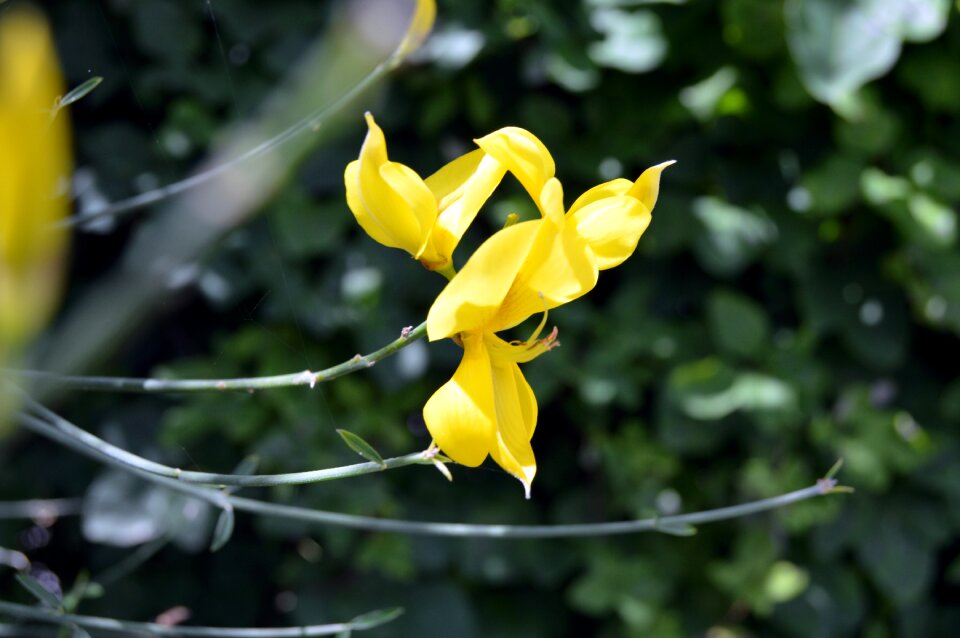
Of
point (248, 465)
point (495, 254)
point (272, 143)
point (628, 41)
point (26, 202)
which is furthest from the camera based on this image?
point (628, 41)

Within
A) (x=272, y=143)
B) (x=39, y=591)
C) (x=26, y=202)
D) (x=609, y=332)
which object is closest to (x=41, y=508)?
(x=609, y=332)

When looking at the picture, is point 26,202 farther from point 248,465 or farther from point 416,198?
point 248,465

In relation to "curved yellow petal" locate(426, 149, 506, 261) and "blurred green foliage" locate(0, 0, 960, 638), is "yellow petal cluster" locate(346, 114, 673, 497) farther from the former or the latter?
"blurred green foliage" locate(0, 0, 960, 638)

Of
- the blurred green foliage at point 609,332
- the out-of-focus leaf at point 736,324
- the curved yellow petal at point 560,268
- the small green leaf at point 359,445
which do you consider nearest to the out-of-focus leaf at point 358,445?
the small green leaf at point 359,445

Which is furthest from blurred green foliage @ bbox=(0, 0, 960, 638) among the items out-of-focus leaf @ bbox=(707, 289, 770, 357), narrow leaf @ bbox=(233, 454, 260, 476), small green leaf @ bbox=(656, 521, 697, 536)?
small green leaf @ bbox=(656, 521, 697, 536)

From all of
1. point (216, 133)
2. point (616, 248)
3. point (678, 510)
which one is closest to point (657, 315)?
point (678, 510)

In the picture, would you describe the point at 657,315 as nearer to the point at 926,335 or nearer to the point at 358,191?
the point at 926,335

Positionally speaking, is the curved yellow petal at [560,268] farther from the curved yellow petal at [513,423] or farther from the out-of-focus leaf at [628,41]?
the out-of-focus leaf at [628,41]
